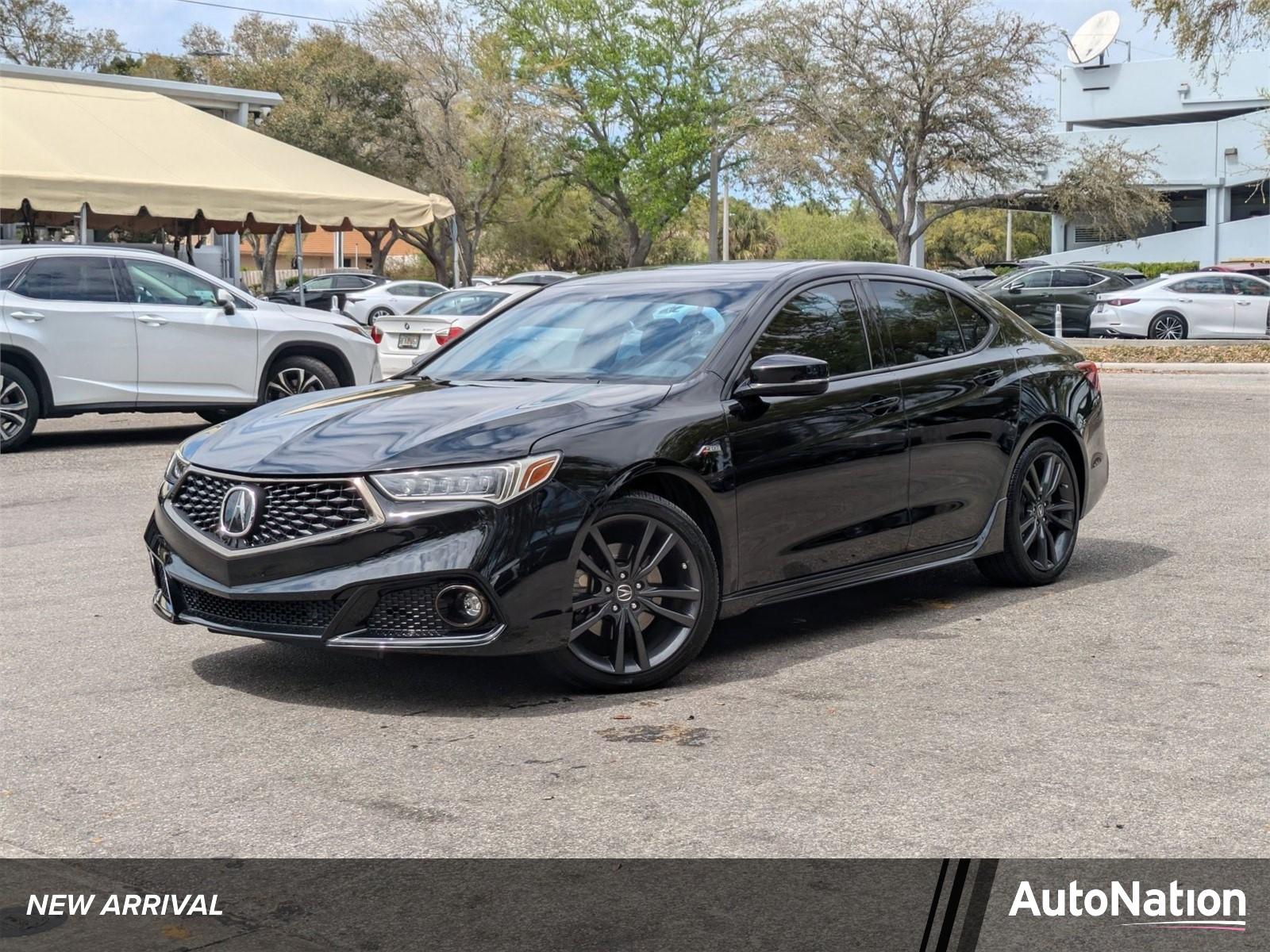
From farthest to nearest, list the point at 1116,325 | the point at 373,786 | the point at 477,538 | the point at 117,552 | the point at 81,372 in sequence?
1. the point at 1116,325
2. the point at 81,372
3. the point at 117,552
4. the point at 477,538
5. the point at 373,786

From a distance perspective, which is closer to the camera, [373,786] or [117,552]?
[373,786]

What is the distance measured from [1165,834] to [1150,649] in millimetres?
2302

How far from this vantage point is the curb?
24547 mm

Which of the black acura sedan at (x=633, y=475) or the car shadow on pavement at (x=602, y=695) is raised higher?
the black acura sedan at (x=633, y=475)

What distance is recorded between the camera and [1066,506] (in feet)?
25.8

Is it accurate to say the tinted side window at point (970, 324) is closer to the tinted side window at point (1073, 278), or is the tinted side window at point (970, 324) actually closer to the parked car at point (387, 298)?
the tinted side window at point (1073, 278)

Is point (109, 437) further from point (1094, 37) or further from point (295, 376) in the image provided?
point (1094, 37)

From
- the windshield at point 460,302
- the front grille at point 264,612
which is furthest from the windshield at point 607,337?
the windshield at point 460,302

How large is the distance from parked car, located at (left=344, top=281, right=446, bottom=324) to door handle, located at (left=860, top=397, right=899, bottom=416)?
3131 cm

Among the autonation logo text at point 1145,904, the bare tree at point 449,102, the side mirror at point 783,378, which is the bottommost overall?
the autonation logo text at point 1145,904

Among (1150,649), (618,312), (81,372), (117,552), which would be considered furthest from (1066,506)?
(81,372)

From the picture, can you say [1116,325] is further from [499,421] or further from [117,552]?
[499,421]

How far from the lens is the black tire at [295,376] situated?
606 inches

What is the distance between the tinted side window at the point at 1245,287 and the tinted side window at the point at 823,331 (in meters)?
26.0
